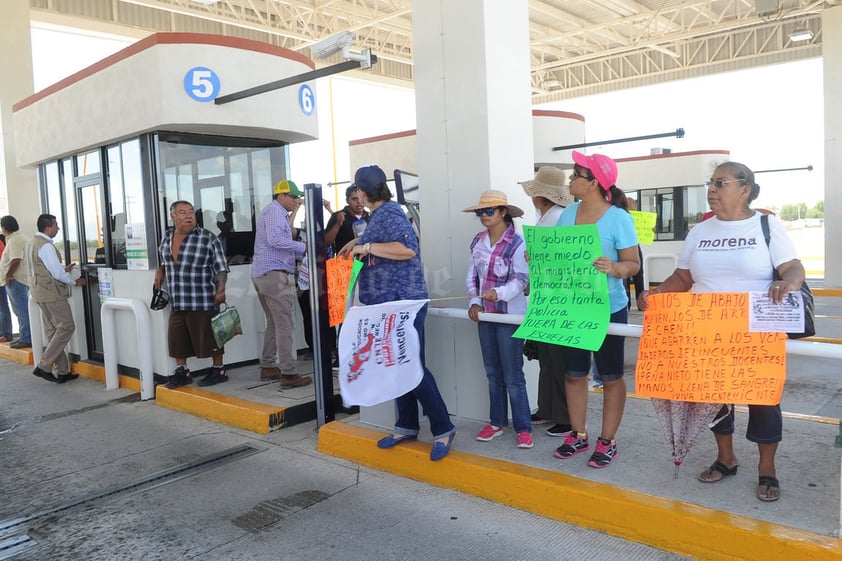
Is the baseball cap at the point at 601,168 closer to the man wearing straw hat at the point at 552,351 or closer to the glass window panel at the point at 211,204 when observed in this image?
the man wearing straw hat at the point at 552,351

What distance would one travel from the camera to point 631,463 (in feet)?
12.1

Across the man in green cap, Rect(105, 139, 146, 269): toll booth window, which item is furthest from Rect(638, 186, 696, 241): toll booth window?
Rect(105, 139, 146, 269): toll booth window

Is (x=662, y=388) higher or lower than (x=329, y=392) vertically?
higher

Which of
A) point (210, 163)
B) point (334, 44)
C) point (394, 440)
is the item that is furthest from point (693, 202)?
point (394, 440)

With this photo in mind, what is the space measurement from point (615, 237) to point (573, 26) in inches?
759

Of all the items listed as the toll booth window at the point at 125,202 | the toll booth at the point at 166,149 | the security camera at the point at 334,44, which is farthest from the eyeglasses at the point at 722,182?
the toll booth window at the point at 125,202

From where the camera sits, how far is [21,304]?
956 centimetres

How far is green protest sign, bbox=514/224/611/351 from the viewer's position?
3455 millimetres

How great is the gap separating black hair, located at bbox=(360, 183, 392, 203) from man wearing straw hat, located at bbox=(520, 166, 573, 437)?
91 cm

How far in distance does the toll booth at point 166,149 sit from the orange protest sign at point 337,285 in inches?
91.6

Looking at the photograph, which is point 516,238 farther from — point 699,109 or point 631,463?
point 699,109

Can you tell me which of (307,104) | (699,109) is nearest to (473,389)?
(307,104)

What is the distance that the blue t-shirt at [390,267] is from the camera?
405 cm

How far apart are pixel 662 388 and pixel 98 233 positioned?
675 centimetres
